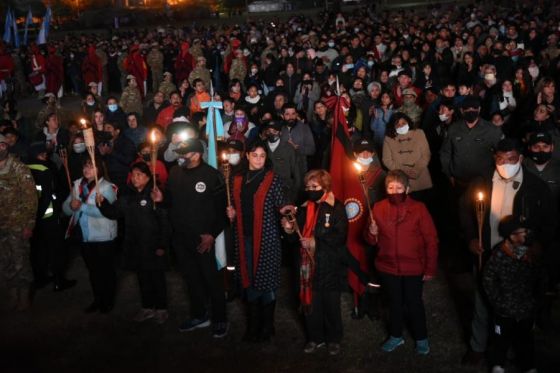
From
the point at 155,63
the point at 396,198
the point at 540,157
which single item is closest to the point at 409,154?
the point at 540,157

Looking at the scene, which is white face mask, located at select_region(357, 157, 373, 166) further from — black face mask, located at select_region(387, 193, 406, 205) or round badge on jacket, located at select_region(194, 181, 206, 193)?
round badge on jacket, located at select_region(194, 181, 206, 193)

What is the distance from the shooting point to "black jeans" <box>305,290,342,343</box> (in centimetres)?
597

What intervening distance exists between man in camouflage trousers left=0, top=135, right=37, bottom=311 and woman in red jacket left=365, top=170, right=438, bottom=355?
3971 mm

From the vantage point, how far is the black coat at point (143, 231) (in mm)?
6668

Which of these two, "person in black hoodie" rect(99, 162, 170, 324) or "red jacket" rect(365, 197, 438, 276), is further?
"person in black hoodie" rect(99, 162, 170, 324)

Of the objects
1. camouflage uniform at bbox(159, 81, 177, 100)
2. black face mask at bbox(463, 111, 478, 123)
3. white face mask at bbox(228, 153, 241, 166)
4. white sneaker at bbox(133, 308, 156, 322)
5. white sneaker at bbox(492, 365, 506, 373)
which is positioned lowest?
white sneaker at bbox(492, 365, 506, 373)

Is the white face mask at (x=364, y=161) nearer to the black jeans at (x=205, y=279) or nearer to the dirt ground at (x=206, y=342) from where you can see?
the dirt ground at (x=206, y=342)

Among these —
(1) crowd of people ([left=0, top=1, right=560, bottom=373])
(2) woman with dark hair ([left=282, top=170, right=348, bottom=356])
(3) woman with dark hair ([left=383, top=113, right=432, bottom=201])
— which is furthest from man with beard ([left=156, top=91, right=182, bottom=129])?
(2) woman with dark hair ([left=282, top=170, right=348, bottom=356])

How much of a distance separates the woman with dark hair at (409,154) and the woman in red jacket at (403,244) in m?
2.21

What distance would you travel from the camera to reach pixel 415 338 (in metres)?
6.09

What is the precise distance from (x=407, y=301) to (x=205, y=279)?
206 centimetres

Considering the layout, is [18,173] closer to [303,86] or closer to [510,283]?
[510,283]

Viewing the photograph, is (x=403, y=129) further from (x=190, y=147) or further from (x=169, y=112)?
(x=169, y=112)

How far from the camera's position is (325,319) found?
6.12m
